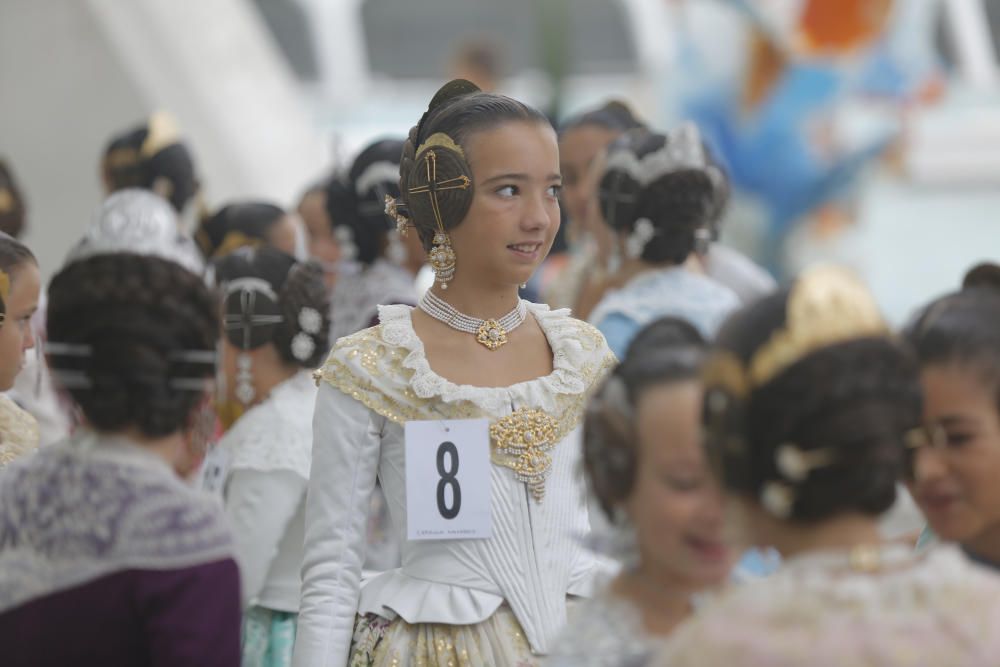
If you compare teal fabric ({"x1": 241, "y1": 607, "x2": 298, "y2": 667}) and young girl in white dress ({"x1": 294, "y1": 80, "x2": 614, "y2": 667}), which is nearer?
young girl in white dress ({"x1": 294, "y1": 80, "x2": 614, "y2": 667})

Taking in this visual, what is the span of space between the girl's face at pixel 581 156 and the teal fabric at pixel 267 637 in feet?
5.85

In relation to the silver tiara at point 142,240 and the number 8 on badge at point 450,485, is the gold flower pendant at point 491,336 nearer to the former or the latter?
the number 8 on badge at point 450,485

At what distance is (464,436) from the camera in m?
2.48

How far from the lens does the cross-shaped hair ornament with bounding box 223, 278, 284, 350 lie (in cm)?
359

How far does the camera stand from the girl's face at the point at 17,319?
2932 millimetres

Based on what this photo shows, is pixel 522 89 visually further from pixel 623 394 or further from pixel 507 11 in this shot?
pixel 623 394

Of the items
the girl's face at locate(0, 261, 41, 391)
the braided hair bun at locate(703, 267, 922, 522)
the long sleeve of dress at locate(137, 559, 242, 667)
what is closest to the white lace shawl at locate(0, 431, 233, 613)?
the long sleeve of dress at locate(137, 559, 242, 667)

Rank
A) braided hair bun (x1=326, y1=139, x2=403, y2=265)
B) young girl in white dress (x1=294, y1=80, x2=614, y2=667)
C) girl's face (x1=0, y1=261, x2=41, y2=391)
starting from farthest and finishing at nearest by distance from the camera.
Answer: braided hair bun (x1=326, y1=139, x2=403, y2=265), girl's face (x1=0, y1=261, x2=41, y2=391), young girl in white dress (x1=294, y1=80, x2=614, y2=667)

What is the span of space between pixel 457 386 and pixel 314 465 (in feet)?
0.90

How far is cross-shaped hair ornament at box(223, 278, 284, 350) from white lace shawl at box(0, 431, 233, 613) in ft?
5.25

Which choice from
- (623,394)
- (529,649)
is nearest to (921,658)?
(623,394)

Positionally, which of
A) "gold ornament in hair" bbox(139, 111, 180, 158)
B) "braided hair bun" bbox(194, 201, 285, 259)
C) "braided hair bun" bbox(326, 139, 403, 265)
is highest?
"gold ornament in hair" bbox(139, 111, 180, 158)

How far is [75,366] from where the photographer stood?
1970mm

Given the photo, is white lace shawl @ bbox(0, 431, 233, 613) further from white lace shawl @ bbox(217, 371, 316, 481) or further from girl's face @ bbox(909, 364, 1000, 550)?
white lace shawl @ bbox(217, 371, 316, 481)
